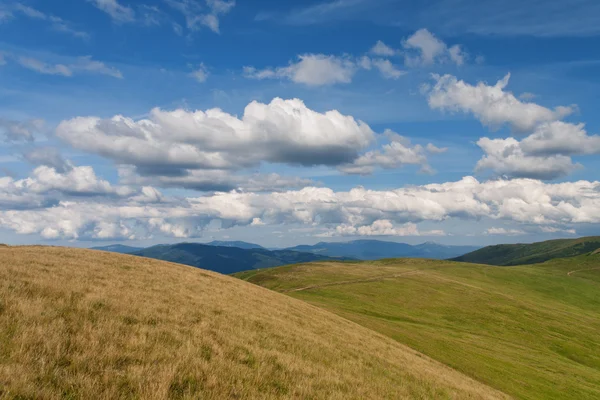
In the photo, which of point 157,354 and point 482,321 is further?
point 482,321

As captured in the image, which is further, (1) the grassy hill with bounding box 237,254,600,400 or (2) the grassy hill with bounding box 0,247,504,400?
(1) the grassy hill with bounding box 237,254,600,400

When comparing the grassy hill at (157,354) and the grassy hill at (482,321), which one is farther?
the grassy hill at (482,321)

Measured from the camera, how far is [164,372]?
10172mm

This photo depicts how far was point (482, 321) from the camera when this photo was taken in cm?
8988

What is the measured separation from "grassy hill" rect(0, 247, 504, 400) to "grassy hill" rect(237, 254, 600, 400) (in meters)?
29.9

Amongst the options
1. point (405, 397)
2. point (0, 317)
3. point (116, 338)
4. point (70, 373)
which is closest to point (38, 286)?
point (0, 317)

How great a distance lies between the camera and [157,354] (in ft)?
38.2

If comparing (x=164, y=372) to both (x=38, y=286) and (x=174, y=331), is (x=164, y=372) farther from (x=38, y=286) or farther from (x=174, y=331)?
(x=38, y=286)

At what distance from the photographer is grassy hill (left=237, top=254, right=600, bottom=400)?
46344mm

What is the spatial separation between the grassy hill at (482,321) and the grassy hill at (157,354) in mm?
29873

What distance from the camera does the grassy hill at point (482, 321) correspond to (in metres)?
46.3

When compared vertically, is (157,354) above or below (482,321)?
above

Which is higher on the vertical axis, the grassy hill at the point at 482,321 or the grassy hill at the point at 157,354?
the grassy hill at the point at 157,354

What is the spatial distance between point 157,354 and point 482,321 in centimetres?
9871
